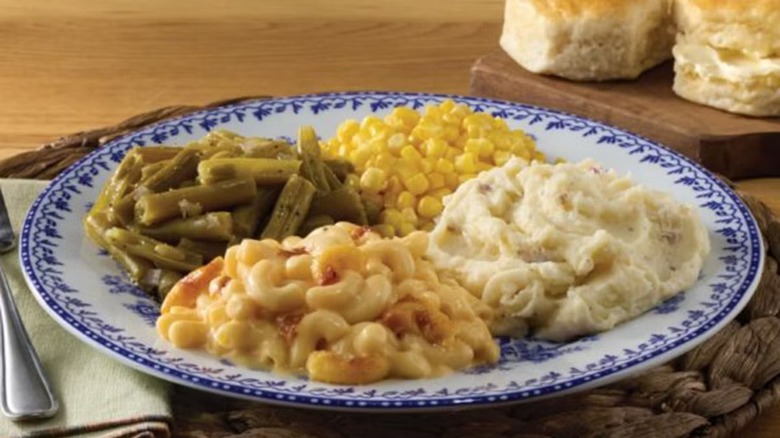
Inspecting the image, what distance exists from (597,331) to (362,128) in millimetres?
1269

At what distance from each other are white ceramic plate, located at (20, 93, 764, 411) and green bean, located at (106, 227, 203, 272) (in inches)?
3.0

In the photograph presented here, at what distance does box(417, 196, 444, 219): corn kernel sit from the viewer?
420 cm

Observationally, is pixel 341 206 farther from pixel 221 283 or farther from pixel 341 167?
pixel 221 283

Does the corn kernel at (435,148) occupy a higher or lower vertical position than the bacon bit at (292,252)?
lower

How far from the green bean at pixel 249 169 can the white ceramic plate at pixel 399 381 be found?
366 mm

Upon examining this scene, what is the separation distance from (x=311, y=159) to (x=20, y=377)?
122 centimetres

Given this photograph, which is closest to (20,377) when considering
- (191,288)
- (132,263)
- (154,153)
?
(191,288)

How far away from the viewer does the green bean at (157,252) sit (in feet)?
12.5

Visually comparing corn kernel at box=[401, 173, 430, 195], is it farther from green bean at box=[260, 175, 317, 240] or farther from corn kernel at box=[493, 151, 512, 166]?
green bean at box=[260, 175, 317, 240]

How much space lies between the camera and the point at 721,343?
3641 mm

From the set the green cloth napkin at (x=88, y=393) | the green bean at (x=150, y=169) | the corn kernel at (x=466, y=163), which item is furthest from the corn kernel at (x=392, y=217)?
the green cloth napkin at (x=88, y=393)

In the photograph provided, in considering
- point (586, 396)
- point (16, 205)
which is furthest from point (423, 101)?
point (586, 396)

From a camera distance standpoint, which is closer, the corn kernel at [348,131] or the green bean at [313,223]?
the green bean at [313,223]

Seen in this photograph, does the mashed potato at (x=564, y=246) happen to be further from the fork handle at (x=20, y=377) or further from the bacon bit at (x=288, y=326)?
the fork handle at (x=20, y=377)
